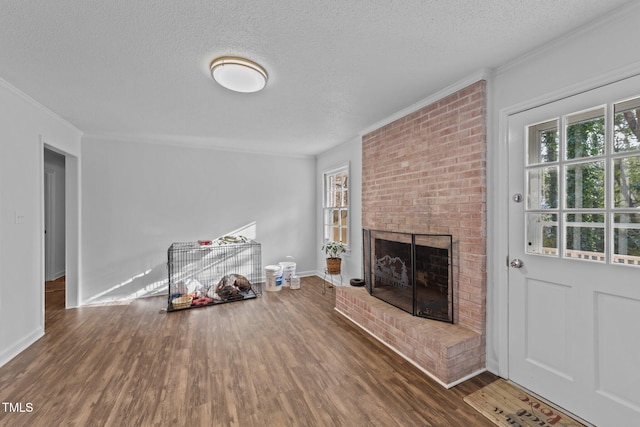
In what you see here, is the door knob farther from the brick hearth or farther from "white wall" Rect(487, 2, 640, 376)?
the brick hearth

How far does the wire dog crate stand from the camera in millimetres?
3809

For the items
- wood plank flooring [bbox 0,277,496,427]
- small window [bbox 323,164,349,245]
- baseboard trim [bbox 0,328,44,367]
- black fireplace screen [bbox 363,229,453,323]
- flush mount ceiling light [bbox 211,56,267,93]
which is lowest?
wood plank flooring [bbox 0,277,496,427]

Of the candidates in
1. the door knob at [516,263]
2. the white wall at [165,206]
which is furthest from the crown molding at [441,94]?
the white wall at [165,206]

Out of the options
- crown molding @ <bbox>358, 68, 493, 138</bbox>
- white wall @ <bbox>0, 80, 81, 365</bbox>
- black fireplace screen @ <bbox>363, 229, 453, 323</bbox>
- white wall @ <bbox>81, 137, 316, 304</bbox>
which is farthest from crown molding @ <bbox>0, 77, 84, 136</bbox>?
black fireplace screen @ <bbox>363, 229, 453, 323</bbox>

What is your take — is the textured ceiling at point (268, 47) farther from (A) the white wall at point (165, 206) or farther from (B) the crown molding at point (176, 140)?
(A) the white wall at point (165, 206)

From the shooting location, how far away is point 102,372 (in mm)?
→ 2164

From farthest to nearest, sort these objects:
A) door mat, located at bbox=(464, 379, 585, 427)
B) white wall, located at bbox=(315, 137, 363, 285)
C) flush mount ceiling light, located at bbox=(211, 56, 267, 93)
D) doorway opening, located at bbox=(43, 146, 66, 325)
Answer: doorway opening, located at bbox=(43, 146, 66, 325), white wall, located at bbox=(315, 137, 363, 285), flush mount ceiling light, located at bbox=(211, 56, 267, 93), door mat, located at bbox=(464, 379, 585, 427)

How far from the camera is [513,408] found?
1746mm

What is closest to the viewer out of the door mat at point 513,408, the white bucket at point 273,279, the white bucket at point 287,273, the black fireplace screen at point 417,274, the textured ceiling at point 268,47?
the textured ceiling at point 268,47

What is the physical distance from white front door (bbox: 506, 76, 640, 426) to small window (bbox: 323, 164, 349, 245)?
2.57 m

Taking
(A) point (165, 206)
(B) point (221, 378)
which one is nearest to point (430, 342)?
(B) point (221, 378)

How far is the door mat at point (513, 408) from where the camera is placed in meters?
1.63

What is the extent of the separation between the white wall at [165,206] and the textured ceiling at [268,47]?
114cm

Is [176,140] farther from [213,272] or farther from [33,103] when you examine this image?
[213,272]
